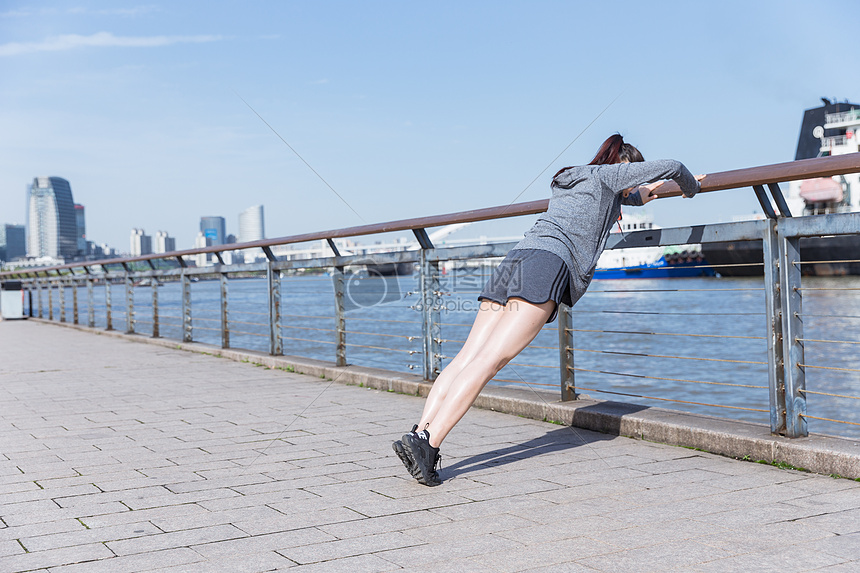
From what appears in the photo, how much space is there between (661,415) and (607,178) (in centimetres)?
137

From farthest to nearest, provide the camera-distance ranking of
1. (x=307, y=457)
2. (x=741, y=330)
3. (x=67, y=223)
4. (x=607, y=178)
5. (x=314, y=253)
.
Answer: (x=67, y=223) → (x=741, y=330) → (x=314, y=253) → (x=307, y=457) → (x=607, y=178)

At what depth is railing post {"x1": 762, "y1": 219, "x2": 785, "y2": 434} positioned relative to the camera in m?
3.26

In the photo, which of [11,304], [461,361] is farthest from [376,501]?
[11,304]

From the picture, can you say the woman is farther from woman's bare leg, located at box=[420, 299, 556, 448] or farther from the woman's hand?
the woman's hand

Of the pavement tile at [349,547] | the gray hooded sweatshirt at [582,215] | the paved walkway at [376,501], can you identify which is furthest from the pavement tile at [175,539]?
the gray hooded sweatshirt at [582,215]

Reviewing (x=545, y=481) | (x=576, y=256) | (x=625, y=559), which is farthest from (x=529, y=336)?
(x=625, y=559)

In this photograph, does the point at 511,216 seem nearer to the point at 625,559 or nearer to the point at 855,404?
the point at 625,559

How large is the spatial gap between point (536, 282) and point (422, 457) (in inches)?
30.4

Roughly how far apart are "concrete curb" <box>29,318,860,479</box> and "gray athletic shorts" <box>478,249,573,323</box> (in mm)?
945

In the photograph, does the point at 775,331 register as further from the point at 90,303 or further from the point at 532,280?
the point at 90,303

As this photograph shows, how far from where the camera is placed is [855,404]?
9.50 meters

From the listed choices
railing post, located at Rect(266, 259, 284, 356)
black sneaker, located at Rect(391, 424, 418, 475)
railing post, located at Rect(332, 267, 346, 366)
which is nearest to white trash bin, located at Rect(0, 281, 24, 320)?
railing post, located at Rect(266, 259, 284, 356)

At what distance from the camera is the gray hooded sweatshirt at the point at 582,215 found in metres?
3.02

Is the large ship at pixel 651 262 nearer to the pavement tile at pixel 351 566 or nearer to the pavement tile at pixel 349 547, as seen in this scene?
the pavement tile at pixel 349 547
